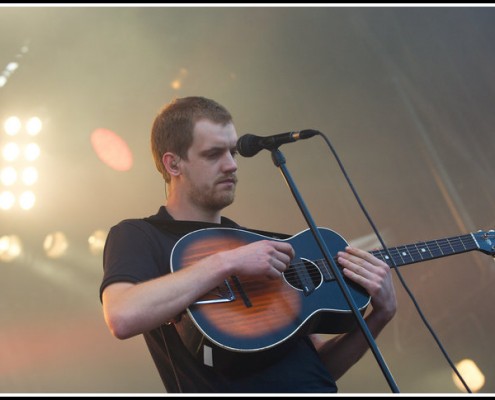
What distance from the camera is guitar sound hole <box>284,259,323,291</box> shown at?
6.08ft

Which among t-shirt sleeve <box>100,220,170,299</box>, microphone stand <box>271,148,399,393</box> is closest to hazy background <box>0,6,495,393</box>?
t-shirt sleeve <box>100,220,170,299</box>

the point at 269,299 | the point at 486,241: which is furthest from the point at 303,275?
the point at 486,241

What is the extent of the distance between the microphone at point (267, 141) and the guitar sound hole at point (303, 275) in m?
0.44

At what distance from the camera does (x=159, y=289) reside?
4.95 feet

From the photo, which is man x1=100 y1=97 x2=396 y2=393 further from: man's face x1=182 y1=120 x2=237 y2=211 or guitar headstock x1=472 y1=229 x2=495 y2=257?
guitar headstock x1=472 y1=229 x2=495 y2=257

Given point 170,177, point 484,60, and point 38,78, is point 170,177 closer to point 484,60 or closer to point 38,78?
point 38,78

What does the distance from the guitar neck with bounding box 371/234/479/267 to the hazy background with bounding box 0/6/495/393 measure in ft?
8.12

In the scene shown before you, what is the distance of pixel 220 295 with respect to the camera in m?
1.65

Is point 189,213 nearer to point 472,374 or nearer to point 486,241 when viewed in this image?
point 486,241

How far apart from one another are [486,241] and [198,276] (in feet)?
4.56

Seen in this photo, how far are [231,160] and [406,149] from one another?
3255 mm

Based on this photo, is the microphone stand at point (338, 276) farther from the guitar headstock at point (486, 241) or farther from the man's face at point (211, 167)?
the guitar headstock at point (486, 241)

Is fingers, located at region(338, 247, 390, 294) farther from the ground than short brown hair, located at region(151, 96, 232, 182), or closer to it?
closer to it

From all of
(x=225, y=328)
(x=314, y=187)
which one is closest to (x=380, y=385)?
(x=314, y=187)
